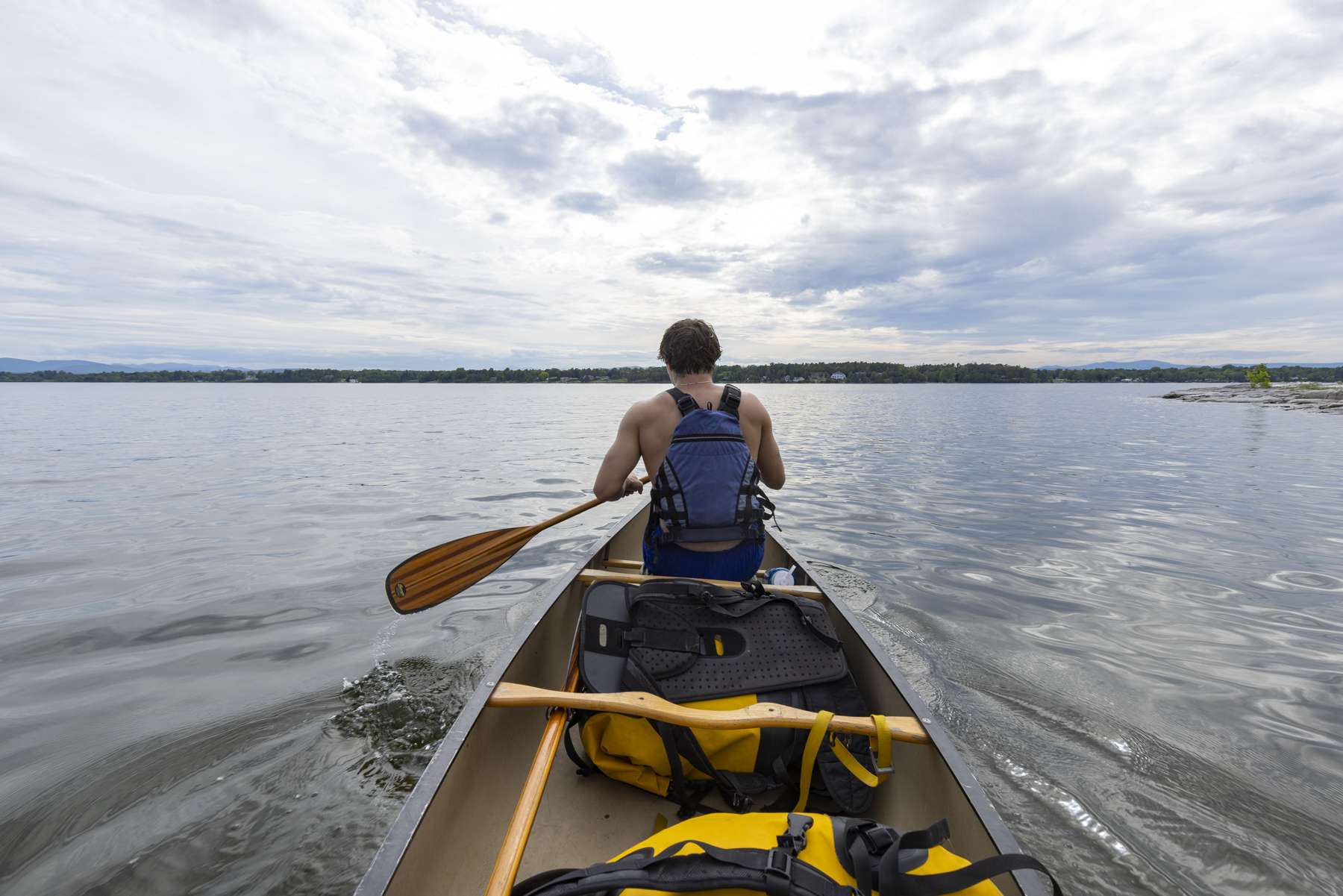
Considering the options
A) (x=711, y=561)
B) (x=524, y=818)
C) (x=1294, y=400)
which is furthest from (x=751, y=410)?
(x=1294, y=400)

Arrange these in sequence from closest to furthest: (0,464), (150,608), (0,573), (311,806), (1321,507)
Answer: (311,806)
(150,608)
(0,573)
(1321,507)
(0,464)

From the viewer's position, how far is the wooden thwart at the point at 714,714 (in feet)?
7.46

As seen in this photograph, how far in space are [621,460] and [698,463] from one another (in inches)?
25.4

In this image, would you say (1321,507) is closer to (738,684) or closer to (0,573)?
(738,684)

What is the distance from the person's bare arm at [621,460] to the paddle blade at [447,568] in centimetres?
142

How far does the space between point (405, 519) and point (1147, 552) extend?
406 inches

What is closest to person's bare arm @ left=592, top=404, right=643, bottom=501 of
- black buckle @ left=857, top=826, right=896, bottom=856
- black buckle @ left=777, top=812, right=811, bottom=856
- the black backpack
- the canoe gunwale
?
the canoe gunwale

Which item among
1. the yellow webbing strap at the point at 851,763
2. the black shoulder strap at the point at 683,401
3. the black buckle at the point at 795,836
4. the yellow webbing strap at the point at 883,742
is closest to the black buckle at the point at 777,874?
the black buckle at the point at 795,836

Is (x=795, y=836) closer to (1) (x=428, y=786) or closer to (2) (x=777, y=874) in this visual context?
(2) (x=777, y=874)

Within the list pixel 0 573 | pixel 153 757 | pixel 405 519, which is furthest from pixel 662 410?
pixel 0 573

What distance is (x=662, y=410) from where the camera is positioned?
3693 millimetres

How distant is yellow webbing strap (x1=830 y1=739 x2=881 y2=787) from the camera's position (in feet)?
7.88

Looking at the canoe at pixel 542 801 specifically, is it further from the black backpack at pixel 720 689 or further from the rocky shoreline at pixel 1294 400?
the rocky shoreline at pixel 1294 400

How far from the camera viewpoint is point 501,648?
508 cm
